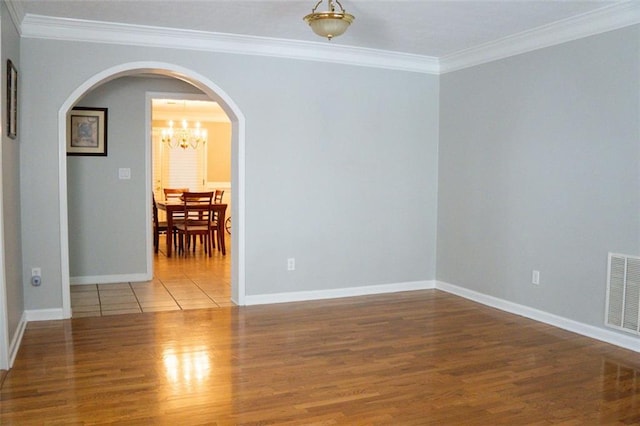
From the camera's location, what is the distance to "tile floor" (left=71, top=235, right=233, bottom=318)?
16.3 feet

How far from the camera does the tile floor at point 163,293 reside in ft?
16.3

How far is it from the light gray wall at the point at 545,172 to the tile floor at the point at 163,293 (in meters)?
2.36

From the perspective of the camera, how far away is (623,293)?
395 centimetres

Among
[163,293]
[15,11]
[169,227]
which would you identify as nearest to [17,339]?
[163,293]

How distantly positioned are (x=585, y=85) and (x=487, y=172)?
120cm

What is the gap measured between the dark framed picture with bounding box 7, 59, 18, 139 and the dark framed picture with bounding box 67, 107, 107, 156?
1.88m

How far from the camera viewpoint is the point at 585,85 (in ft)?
13.8

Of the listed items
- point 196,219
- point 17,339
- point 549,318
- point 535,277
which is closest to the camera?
point 17,339

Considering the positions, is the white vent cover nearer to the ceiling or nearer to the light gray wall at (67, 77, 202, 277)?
the ceiling

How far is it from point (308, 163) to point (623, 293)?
2748 mm

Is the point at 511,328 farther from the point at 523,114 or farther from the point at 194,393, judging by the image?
the point at 194,393

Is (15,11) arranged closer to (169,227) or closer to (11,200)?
(11,200)

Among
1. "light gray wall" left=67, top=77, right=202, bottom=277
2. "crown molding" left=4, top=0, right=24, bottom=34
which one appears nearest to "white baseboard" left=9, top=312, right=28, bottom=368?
"light gray wall" left=67, top=77, right=202, bottom=277

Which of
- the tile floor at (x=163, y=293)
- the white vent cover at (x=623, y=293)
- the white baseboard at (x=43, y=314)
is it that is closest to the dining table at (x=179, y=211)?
the tile floor at (x=163, y=293)
